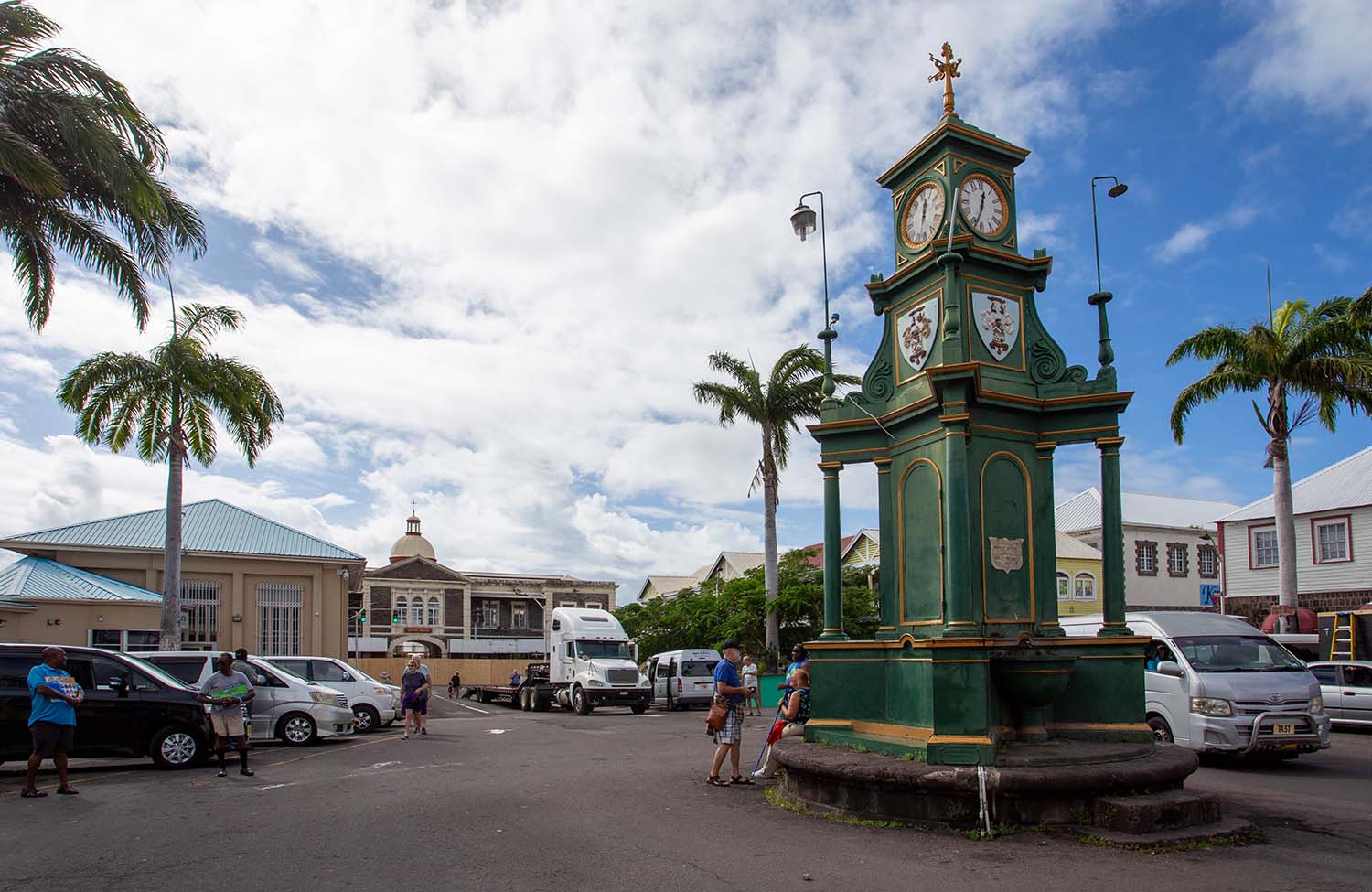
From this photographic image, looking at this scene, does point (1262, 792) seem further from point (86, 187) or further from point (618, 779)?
point (86, 187)

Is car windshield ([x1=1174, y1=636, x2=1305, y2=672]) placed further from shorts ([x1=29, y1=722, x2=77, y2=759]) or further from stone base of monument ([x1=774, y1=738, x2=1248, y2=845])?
shorts ([x1=29, y1=722, x2=77, y2=759])

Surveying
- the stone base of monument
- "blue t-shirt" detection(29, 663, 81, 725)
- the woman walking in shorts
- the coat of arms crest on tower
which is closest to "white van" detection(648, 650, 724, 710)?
the woman walking in shorts

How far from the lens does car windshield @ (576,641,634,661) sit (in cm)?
2947

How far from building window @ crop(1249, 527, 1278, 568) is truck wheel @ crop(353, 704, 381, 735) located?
28.6m

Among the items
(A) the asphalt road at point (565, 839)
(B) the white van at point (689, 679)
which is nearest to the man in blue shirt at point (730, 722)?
(A) the asphalt road at point (565, 839)

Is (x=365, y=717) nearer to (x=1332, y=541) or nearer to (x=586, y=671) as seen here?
(x=586, y=671)

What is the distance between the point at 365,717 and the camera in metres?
21.9

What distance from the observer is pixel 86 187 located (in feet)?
50.1

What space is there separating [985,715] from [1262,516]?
1162 inches

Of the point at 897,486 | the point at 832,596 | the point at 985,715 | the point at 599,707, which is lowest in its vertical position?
the point at 599,707

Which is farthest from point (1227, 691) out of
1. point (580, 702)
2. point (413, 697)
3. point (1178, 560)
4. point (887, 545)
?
point (1178, 560)

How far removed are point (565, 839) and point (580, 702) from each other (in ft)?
68.1

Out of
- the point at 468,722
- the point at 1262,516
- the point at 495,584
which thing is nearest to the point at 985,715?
the point at 468,722

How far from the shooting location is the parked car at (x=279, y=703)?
17250 mm
